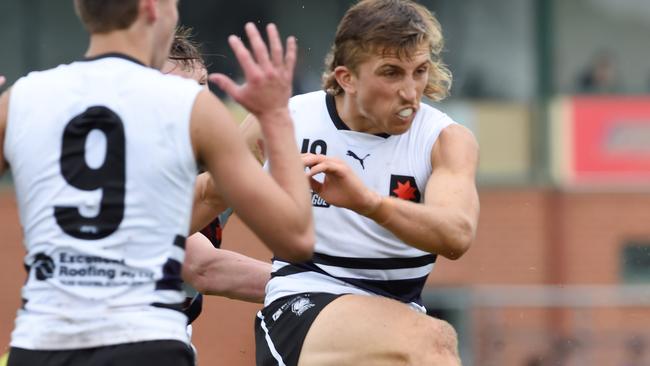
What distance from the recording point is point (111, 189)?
11.6 ft

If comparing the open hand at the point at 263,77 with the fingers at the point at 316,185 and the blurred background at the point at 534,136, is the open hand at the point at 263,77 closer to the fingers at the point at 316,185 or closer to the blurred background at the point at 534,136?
the fingers at the point at 316,185

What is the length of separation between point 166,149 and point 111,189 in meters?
0.17

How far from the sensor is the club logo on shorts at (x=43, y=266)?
357 cm

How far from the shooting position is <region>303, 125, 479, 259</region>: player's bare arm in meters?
4.40

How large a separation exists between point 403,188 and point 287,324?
2.14ft

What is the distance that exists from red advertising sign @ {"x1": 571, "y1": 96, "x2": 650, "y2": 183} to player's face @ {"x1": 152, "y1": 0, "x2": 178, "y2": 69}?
17385mm

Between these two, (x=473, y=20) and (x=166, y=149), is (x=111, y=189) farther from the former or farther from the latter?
(x=473, y=20)

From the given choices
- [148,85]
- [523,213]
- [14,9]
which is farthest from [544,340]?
[148,85]

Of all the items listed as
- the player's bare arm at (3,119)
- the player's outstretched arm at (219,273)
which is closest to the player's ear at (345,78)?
the player's outstretched arm at (219,273)

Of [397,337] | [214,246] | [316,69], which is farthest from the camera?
[316,69]

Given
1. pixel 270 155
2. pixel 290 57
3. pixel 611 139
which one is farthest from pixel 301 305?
pixel 611 139

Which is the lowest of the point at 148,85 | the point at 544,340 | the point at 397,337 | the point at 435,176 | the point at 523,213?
the point at 544,340

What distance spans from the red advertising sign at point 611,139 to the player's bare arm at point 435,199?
52.1 ft

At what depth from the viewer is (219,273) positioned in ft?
19.3
